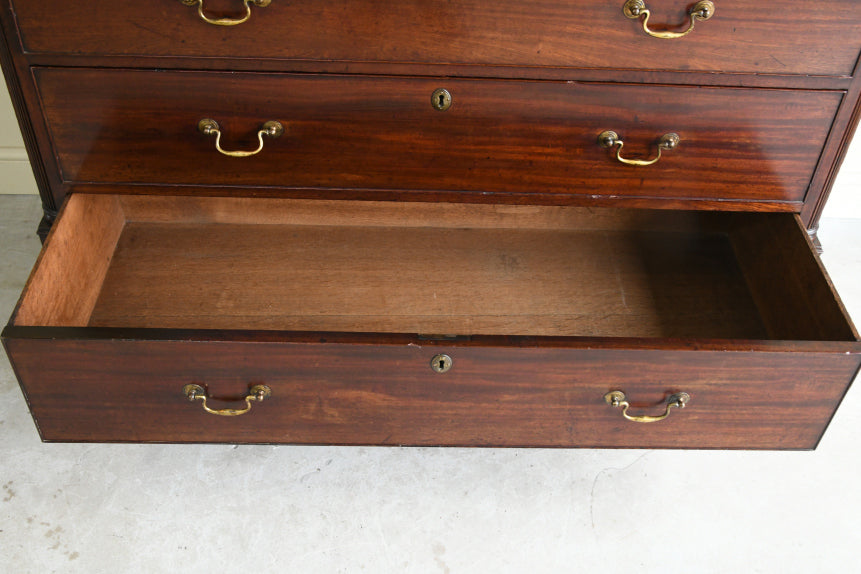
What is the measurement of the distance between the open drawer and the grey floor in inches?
6.7

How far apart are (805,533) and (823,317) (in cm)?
37

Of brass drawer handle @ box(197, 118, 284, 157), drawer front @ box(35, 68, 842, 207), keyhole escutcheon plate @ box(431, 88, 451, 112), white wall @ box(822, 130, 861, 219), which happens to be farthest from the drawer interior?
white wall @ box(822, 130, 861, 219)

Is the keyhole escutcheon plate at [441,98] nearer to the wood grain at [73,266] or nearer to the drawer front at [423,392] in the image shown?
the drawer front at [423,392]

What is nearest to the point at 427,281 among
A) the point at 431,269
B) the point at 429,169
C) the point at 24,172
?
the point at 431,269

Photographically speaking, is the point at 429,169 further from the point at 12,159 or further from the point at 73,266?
the point at 12,159

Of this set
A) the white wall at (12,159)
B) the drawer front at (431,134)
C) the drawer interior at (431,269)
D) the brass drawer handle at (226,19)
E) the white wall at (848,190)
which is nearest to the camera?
the brass drawer handle at (226,19)

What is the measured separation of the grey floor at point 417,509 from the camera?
120 centimetres

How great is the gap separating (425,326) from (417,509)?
0.30 m

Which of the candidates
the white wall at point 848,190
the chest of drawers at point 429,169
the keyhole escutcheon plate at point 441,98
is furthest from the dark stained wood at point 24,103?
the white wall at point 848,190

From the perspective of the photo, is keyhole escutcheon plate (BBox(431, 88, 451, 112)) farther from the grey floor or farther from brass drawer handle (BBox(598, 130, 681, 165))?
the grey floor

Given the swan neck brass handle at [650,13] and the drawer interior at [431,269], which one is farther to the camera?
the drawer interior at [431,269]

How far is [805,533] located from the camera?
4.14 ft

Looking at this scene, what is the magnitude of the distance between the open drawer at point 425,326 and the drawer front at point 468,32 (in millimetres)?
295

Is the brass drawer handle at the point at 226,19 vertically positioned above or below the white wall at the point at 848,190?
above
